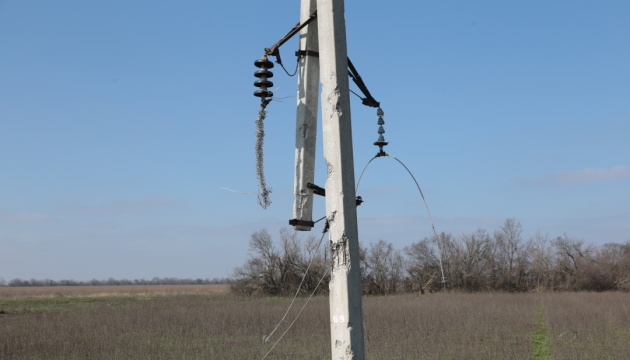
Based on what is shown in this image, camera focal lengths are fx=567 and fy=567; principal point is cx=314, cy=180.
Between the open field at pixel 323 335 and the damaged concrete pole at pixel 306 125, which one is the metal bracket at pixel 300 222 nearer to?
the damaged concrete pole at pixel 306 125

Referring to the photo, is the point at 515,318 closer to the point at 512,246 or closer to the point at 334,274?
the point at 334,274

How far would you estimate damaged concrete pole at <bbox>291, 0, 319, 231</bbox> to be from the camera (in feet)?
12.4

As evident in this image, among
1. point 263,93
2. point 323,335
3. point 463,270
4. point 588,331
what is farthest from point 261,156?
point 463,270

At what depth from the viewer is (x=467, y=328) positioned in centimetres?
1425

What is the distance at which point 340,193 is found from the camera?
128 inches

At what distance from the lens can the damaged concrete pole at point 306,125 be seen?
3.77 m

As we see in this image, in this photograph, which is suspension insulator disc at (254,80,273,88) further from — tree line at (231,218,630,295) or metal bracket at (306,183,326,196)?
tree line at (231,218,630,295)

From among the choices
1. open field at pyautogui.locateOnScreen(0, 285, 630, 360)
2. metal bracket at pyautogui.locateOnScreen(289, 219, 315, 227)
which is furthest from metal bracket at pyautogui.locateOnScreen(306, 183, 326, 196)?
open field at pyautogui.locateOnScreen(0, 285, 630, 360)

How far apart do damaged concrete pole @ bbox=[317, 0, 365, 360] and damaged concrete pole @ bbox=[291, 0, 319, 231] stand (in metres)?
0.36

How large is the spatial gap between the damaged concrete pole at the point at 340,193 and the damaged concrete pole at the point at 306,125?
0.36m

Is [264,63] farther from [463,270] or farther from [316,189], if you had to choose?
[463,270]

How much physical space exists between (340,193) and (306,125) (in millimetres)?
749

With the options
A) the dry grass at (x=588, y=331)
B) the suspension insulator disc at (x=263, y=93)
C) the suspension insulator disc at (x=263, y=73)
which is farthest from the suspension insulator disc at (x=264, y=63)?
the dry grass at (x=588, y=331)

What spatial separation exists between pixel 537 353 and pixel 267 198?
866 cm
